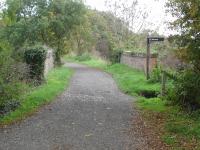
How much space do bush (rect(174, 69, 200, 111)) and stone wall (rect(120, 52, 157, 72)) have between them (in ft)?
38.6

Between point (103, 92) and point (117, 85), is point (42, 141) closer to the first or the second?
point (103, 92)

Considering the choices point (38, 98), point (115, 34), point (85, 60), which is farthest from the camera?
point (85, 60)

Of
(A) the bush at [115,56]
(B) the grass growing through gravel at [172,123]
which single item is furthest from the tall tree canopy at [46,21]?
(B) the grass growing through gravel at [172,123]

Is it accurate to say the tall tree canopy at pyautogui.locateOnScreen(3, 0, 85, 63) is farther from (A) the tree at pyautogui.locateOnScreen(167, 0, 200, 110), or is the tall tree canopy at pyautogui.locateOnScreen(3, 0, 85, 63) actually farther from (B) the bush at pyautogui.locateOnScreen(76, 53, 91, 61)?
(A) the tree at pyautogui.locateOnScreen(167, 0, 200, 110)

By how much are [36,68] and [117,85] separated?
5.11m

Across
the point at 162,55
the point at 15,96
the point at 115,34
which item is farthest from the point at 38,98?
the point at 115,34

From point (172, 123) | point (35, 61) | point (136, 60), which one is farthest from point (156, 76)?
point (172, 123)

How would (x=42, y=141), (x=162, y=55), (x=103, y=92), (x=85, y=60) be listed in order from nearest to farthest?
(x=42, y=141), (x=103, y=92), (x=162, y=55), (x=85, y=60)

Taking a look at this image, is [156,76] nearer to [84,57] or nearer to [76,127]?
[76,127]

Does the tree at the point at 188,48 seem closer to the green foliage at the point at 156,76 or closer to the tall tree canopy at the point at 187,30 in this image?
the tall tree canopy at the point at 187,30

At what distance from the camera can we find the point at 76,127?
1225 cm

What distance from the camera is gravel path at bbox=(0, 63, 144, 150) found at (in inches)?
398

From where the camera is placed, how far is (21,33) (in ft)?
127

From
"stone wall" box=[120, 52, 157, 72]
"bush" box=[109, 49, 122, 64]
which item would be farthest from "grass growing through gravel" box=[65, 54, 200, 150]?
"bush" box=[109, 49, 122, 64]
